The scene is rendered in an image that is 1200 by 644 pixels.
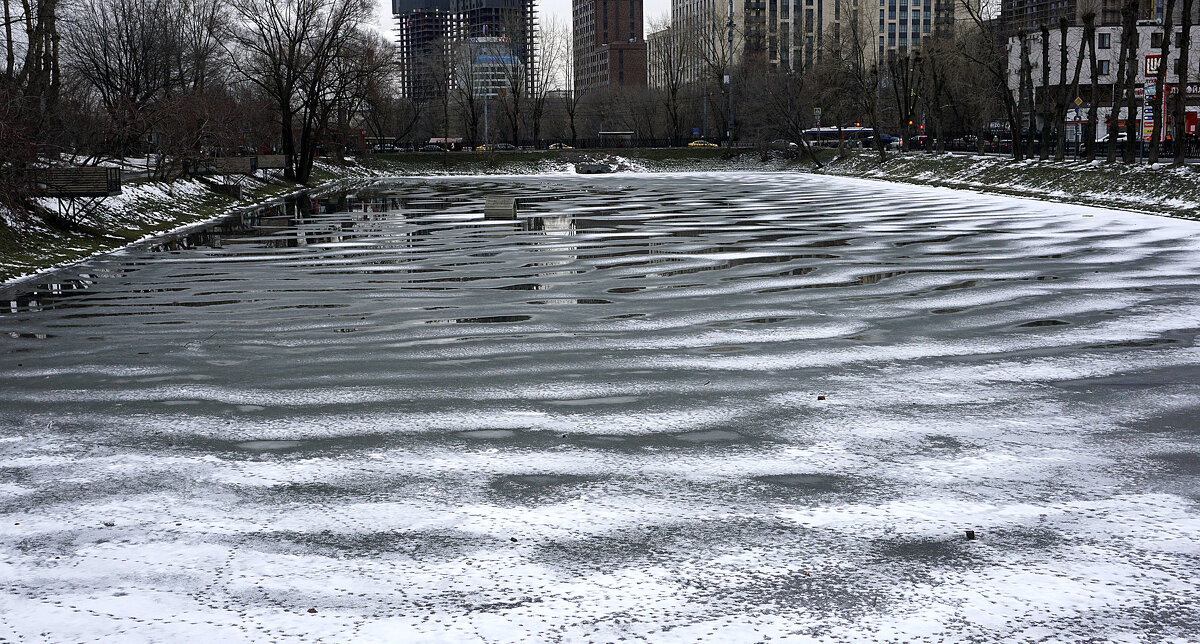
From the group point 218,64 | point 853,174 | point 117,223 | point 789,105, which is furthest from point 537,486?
point 789,105

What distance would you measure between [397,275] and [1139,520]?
13986 millimetres

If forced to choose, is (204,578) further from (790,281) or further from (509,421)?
(790,281)

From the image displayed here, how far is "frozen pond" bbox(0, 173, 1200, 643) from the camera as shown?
5.84 meters

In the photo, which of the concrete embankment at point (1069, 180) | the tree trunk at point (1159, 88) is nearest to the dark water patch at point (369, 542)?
the concrete embankment at point (1069, 180)

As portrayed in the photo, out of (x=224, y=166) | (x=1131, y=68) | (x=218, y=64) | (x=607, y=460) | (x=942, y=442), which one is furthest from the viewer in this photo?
(x=218, y=64)

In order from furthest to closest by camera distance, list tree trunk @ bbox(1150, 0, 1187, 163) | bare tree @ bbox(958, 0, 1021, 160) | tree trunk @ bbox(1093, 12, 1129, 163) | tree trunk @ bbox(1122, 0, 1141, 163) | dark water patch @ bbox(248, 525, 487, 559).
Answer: bare tree @ bbox(958, 0, 1021, 160)
tree trunk @ bbox(1093, 12, 1129, 163)
tree trunk @ bbox(1122, 0, 1141, 163)
tree trunk @ bbox(1150, 0, 1187, 163)
dark water patch @ bbox(248, 525, 487, 559)

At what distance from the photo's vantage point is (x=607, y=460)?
8.34 m

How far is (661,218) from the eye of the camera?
31.8m

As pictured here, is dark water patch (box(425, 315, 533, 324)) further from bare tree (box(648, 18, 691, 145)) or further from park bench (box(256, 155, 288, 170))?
bare tree (box(648, 18, 691, 145))

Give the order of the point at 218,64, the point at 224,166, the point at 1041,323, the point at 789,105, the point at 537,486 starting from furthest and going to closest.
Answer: the point at 789,105
the point at 218,64
the point at 224,166
the point at 1041,323
the point at 537,486

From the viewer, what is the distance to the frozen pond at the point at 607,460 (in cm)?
584

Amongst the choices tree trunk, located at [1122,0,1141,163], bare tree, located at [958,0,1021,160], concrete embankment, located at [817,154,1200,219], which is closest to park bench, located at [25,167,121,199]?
concrete embankment, located at [817,154,1200,219]

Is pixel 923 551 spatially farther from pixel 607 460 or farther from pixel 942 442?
pixel 607 460

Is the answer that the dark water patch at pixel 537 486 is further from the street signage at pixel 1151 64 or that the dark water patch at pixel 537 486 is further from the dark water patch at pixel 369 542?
the street signage at pixel 1151 64
